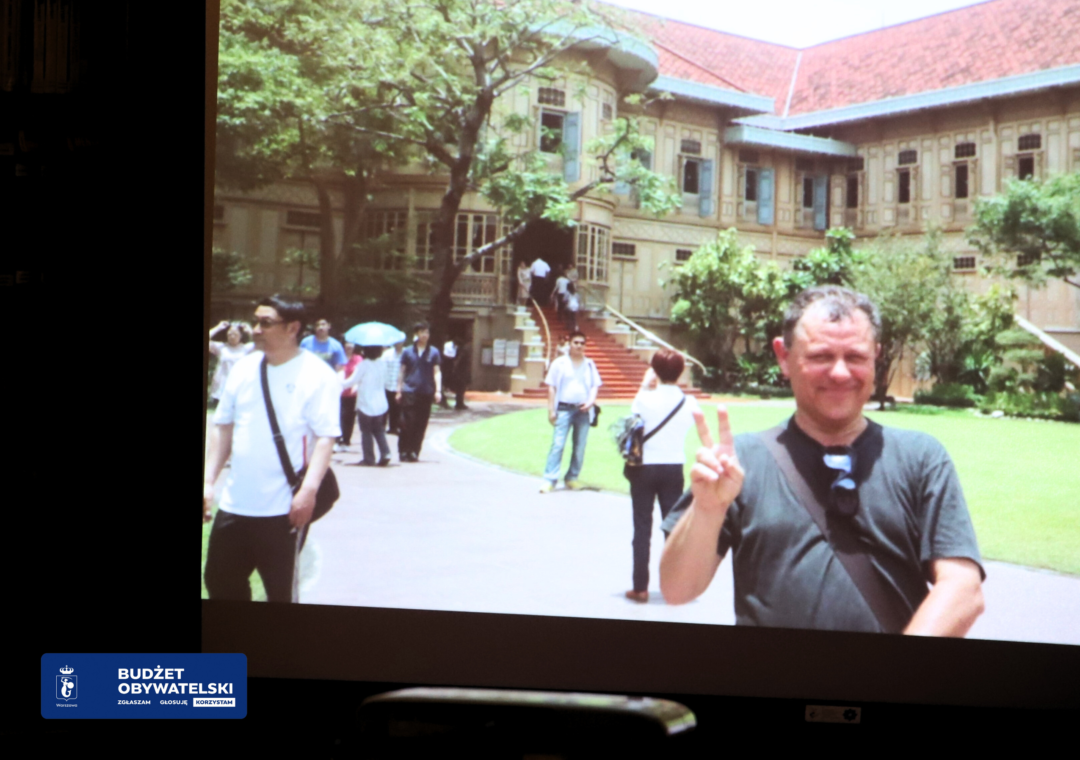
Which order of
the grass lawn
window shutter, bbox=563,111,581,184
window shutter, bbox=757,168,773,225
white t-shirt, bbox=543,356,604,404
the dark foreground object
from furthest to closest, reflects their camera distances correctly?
window shutter, bbox=757,168,773,225 → window shutter, bbox=563,111,581,184 → white t-shirt, bbox=543,356,604,404 → the grass lawn → the dark foreground object

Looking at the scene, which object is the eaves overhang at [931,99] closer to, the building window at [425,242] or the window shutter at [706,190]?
the window shutter at [706,190]

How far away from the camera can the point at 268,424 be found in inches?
139

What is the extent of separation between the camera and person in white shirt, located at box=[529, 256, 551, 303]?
12.1 feet

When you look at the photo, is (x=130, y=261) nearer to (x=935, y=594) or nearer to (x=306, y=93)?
(x=306, y=93)

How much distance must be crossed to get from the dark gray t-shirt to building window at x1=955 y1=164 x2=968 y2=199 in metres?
0.92

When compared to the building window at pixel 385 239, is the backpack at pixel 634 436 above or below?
below

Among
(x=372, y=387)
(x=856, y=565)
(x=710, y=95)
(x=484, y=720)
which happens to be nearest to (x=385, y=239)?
(x=372, y=387)

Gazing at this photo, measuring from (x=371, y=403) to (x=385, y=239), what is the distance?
2.13 feet

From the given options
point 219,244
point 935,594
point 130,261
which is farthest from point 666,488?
point 130,261

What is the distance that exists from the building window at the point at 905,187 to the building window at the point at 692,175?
0.77m

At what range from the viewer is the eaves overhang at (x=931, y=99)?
11.3 feet

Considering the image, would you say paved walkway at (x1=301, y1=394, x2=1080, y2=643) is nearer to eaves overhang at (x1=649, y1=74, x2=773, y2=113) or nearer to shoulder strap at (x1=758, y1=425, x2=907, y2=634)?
shoulder strap at (x1=758, y1=425, x2=907, y2=634)

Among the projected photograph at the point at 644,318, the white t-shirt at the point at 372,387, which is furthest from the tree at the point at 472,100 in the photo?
the white t-shirt at the point at 372,387

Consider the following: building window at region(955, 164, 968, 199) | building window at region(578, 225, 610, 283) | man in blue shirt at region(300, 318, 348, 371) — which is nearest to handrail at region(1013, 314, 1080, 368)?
building window at region(955, 164, 968, 199)
